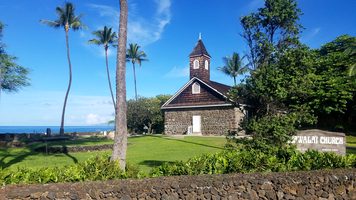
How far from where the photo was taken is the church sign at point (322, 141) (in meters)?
12.2

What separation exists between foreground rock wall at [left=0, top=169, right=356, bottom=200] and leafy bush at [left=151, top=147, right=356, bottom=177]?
2.42 feet

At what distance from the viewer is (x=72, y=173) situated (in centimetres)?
730

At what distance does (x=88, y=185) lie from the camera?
648cm

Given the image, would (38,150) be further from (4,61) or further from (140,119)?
(140,119)

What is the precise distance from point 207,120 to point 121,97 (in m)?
25.0

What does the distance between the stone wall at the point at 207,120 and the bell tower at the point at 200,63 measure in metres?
4.02

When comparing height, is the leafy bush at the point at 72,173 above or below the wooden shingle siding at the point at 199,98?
below

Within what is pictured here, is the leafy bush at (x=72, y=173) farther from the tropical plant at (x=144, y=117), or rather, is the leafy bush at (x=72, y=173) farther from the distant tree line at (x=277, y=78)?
the tropical plant at (x=144, y=117)

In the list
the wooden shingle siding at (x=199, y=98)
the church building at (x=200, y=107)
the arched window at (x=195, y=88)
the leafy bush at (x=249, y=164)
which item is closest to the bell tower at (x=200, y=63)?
the church building at (x=200, y=107)

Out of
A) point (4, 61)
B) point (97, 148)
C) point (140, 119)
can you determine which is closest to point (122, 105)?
point (97, 148)

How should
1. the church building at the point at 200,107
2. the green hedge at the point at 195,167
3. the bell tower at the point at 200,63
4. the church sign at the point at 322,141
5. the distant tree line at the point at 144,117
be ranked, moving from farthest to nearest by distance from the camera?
1. the distant tree line at the point at 144,117
2. the bell tower at the point at 200,63
3. the church building at the point at 200,107
4. the church sign at the point at 322,141
5. the green hedge at the point at 195,167

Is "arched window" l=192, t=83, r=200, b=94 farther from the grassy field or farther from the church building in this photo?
the grassy field

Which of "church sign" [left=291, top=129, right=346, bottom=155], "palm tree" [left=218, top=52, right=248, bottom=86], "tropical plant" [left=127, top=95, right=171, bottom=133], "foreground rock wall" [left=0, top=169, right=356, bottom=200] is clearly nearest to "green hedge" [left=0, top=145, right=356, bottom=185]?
"foreground rock wall" [left=0, top=169, right=356, bottom=200]

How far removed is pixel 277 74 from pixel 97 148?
15508 mm
